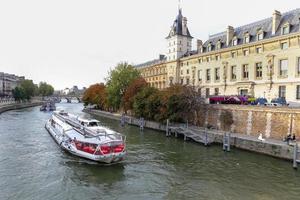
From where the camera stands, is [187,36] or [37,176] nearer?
[37,176]

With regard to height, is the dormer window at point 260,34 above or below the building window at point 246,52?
Answer: above

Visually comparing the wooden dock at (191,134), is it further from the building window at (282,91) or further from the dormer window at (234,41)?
the dormer window at (234,41)

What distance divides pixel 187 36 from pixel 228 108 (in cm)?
3943

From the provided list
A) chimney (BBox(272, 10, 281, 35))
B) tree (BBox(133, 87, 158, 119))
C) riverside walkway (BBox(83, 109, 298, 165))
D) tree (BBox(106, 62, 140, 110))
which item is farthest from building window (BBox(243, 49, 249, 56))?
tree (BBox(106, 62, 140, 110))

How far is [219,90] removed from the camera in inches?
2146

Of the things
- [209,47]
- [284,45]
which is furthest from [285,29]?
[209,47]

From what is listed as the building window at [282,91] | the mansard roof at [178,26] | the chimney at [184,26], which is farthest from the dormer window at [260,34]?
the chimney at [184,26]

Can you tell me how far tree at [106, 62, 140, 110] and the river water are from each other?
122ft

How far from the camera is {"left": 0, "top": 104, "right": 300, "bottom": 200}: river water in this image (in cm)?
1722

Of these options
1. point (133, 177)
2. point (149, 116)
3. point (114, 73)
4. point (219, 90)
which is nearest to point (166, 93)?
point (149, 116)

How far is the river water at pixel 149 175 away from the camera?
56.5 ft

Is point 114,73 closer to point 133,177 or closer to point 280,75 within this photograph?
point 280,75

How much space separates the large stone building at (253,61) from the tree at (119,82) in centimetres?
1202

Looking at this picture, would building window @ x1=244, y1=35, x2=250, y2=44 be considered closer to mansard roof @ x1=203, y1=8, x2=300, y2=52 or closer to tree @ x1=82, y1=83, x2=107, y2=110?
mansard roof @ x1=203, y1=8, x2=300, y2=52
